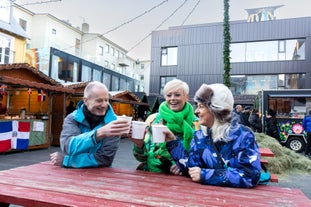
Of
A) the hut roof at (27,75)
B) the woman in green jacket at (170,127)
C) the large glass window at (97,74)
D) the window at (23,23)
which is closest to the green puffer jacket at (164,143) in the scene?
the woman in green jacket at (170,127)

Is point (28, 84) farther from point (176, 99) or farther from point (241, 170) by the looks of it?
point (241, 170)

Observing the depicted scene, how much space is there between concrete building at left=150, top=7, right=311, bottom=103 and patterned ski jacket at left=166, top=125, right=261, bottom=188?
21.3 metres

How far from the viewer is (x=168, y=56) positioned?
2498 cm

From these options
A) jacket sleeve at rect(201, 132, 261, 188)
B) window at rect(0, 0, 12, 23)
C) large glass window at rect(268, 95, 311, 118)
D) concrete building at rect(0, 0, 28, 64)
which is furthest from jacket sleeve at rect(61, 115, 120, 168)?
window at rect(0, 0, 12, 23)

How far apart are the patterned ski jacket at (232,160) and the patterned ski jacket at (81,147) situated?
82 cm

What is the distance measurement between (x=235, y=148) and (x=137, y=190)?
0.73 meters

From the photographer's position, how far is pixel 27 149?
389 inches

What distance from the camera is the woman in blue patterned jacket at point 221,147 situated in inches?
71.0

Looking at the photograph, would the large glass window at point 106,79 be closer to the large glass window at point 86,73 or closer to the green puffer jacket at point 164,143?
the large glass window at point 86,73

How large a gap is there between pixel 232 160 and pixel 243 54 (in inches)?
884

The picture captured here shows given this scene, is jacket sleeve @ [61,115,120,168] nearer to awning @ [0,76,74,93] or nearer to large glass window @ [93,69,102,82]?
awning @ [0,76,74,93]

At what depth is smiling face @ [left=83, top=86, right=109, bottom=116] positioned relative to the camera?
7.53 feet

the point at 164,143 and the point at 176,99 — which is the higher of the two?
the point at 176,99

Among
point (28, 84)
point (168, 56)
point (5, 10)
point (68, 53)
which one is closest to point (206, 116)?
point (28, 84)
